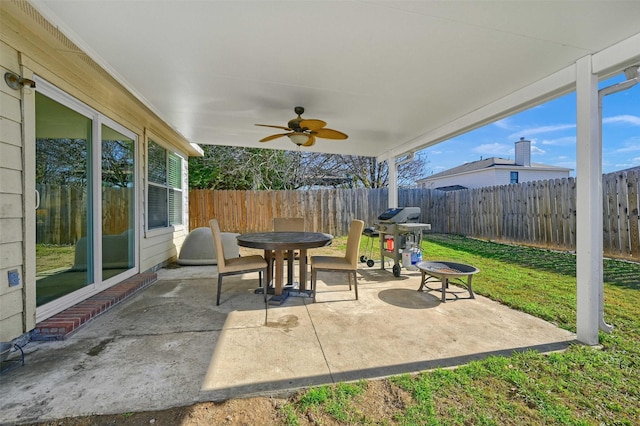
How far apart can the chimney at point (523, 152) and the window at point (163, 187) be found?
1590 centimetres

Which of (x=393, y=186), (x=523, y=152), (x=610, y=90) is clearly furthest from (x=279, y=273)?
(x=523, y=152)

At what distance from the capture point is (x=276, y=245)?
3.06 metres

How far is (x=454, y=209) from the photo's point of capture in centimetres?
957

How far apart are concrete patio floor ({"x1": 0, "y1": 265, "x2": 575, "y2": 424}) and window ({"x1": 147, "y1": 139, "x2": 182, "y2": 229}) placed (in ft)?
6.49

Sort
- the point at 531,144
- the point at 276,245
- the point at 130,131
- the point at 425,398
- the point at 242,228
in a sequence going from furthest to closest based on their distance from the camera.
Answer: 1. the point at 531,144
2. the point at 242,228
3. the point at 130,131
4. the point at 276,245
5. the point at 425,398

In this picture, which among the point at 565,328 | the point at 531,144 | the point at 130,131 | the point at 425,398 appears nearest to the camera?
the point at 425,398

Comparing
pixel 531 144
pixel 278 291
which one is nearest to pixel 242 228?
pixel 278 291

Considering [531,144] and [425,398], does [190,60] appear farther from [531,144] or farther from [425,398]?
[531,144]

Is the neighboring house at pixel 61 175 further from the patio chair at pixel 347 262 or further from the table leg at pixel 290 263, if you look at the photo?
the patio chair at pixel 347 262

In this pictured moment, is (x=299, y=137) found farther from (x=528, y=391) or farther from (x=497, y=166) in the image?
(x=497, y=166)

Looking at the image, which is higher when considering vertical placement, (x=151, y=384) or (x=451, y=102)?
(x=451, y=102)

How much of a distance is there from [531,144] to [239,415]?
17.8 metres

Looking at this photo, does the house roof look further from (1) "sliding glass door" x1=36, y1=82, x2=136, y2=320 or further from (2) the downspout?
(1) "sliding glass door" x1=36, y1=82, x2=136, y2=320

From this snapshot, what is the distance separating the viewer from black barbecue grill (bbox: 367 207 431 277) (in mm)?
4359
